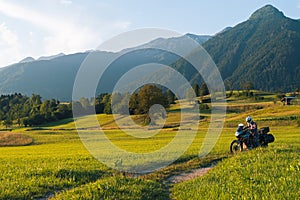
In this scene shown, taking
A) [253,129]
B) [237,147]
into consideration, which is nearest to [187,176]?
[253,129]

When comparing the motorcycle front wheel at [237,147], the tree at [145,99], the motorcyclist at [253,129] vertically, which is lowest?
the motorcycle front wheel at [237,147]

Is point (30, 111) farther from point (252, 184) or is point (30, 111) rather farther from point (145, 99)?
point (252, 184)

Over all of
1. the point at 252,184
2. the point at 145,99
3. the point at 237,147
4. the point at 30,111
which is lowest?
the point at 237,147

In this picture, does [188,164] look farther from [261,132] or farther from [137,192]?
[137,192]

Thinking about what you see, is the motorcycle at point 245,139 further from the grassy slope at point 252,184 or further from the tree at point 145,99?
the tree at point 145,99

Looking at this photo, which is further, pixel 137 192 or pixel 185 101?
pixel 185 101

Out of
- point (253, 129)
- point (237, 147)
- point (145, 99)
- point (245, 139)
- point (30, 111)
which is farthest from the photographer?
point (30, 111)

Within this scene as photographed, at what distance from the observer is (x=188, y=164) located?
23938mm

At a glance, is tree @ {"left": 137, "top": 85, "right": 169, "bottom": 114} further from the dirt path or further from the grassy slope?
the grassy slope

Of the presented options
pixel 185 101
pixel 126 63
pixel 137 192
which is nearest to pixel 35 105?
pixel 185 101

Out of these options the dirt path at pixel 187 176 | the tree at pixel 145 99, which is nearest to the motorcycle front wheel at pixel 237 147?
the dirt path at pixel 187 176

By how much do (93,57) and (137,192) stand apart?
7850 millimetres

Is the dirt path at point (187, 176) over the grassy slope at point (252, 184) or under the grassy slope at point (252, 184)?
under

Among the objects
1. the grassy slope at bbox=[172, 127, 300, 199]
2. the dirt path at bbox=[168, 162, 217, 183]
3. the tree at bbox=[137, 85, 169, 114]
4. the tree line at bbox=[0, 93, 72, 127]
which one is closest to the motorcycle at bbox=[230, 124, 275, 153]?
the dirt path at bbox=[168, 162, 217, 183]
